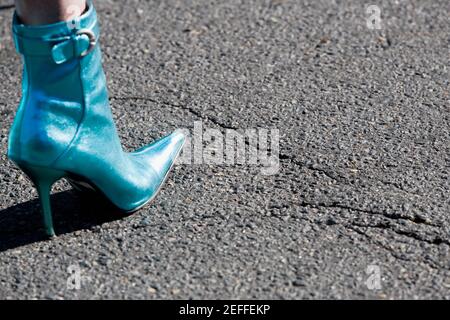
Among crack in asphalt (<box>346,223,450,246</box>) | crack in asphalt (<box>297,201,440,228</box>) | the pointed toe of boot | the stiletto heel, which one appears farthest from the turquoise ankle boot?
crack in asphalt (<box>346,223,450,246</box>)

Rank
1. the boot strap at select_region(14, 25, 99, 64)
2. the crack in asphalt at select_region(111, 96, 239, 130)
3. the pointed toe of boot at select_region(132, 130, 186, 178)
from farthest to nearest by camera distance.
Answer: the crack in asphalt at select_region(111, 96, 239, 130), the pointed toe of boot at select_region(132, 130, 186, 178), the boot strap at select_region(14, 25, 99, 64)

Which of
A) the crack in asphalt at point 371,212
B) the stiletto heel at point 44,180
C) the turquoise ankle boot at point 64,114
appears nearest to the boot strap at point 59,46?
the turquoise ankle boot at point 64,114

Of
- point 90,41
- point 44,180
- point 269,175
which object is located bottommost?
point 269,175

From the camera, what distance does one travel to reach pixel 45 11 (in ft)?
7.42

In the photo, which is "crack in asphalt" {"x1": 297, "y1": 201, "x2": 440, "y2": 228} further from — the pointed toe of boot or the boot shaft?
the boot shaft

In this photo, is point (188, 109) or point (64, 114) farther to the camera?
point (188, 109)

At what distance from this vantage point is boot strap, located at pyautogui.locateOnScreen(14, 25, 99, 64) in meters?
2.25

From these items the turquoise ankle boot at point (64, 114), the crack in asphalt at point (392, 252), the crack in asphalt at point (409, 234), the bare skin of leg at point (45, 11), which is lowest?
the crack in asphalt at point (392, 252)

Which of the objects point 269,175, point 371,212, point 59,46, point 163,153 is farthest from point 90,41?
point 371,212

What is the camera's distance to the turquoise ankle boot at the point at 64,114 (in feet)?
7.43

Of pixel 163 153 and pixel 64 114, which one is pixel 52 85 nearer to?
pixel 64 114

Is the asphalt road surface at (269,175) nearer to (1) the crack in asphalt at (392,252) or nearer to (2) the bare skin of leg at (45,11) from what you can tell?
(1) the crack in asphalt at (392,252)

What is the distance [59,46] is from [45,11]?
0.10m

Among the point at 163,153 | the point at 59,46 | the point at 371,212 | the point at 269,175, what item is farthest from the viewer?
the point at 269,175
